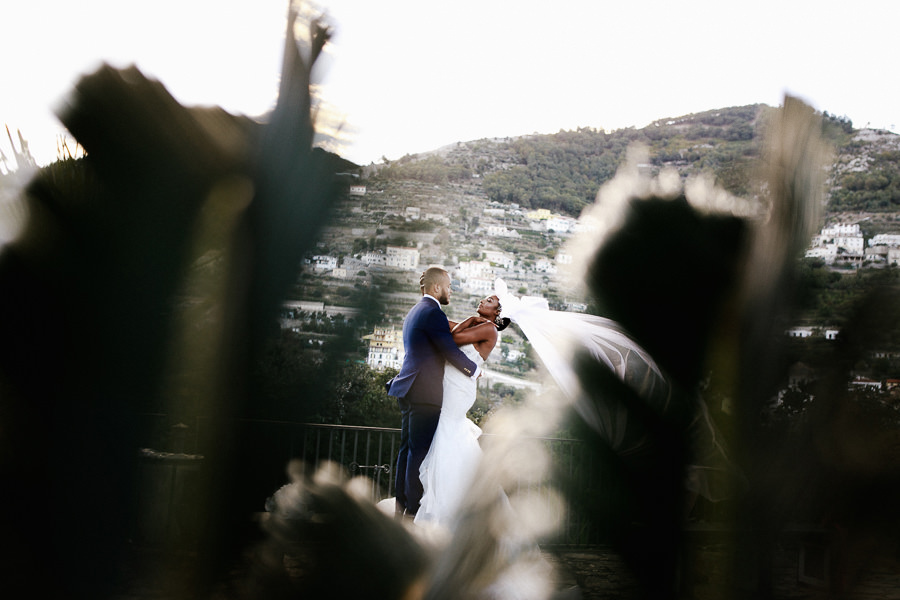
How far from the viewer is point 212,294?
1.08 m

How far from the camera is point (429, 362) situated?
4223 mm

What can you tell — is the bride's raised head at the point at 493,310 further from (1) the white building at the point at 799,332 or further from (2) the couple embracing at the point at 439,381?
(1) the white building at the point at 799,332

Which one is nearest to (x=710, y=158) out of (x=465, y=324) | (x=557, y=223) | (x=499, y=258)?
(x=557, y=223)

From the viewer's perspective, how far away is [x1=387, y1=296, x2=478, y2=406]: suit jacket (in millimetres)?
4125

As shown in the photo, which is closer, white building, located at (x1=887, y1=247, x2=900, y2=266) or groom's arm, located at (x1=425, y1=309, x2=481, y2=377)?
white building, located at (x1=887, y1=247, x2=900, y2=266)

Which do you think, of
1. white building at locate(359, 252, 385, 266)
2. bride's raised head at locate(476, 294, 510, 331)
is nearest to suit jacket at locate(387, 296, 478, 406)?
bride's raised head at locate(476, 294, 510, 331)

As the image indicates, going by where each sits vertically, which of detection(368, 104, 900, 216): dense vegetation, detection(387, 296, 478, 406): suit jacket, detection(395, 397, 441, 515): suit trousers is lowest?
detection(395, 397, 441, 515): suit trousers

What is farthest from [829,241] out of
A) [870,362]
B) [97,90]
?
[97,90]

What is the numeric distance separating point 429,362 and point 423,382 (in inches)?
5.9

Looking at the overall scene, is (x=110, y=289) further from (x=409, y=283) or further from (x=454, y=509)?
(x=454, y=509)

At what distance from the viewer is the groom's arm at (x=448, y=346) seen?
4121 mm

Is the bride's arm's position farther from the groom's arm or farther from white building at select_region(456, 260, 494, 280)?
white building at select_region(456, 260, 494, 280)

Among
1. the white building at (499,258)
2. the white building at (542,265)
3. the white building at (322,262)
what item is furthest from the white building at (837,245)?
the white building at (499,258)

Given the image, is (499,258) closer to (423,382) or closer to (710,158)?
(423,382)
